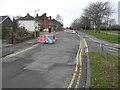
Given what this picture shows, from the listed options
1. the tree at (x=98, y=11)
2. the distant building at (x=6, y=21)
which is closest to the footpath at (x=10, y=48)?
the distant building at (x=6, y=21)

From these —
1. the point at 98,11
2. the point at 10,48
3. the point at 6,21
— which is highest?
the point at 98,11

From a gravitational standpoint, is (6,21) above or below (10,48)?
above

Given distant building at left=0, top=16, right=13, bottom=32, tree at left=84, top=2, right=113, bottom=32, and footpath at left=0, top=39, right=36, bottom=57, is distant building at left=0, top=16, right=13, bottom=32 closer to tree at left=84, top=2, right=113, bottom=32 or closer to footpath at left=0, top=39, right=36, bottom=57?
footpath at left=0, top=39, right=36, bottom=57

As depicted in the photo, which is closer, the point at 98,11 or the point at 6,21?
the point at 6,21

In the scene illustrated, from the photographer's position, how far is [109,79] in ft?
19.9

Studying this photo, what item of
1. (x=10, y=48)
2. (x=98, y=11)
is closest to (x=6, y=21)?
(x=10, y=48)

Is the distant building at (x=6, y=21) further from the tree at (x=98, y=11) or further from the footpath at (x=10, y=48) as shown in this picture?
the tree at (x=98, y=11)

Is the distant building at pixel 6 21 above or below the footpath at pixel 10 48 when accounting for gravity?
above

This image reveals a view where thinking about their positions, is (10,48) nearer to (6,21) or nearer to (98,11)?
(6,21)

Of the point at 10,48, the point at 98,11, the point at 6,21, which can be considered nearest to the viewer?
the point at 10,48

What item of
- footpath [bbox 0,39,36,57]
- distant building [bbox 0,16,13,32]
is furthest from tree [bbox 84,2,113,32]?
footpath [bbox 0,39,36,57]

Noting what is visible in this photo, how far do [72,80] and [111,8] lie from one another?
48218mm

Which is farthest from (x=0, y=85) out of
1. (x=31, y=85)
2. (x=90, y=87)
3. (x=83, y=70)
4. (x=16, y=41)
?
(x=16, y=41)

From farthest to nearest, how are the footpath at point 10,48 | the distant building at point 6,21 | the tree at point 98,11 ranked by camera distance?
the tree at point 98,11, the distant building at point 6,21, the footpath at point 10,48
